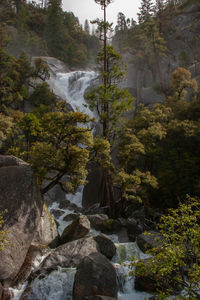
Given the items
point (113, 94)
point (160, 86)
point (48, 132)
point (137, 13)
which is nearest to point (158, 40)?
point (160, 86)

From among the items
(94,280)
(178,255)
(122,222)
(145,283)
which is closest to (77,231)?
(122,222)

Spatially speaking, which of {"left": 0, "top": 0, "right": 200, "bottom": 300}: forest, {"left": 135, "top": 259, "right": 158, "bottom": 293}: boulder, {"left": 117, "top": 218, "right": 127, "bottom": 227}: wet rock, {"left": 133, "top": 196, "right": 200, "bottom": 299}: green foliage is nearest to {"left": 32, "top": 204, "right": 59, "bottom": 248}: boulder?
{"left": 0, "top": 0, "right": 200, "bottom": 300}: forest

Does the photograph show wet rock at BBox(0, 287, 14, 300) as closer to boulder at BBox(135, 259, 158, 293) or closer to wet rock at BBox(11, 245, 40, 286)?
wet rock at BBox(11, 245, 40, 286)

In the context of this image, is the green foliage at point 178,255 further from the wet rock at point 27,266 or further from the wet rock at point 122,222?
the wet rock at point 122,222

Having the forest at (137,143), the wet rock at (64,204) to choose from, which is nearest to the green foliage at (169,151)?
the forest at (137,143)

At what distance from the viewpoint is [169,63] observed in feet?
115

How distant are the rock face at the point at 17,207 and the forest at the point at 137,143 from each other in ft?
1.65

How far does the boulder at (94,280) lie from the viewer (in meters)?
8.45

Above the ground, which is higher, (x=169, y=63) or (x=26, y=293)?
(x=169, y=63)

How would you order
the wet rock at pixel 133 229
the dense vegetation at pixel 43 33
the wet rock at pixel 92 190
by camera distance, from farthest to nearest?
the dense vegetation at pixel 43 33 → the wet rock at pixel 92 190 → the wet rock at pixel 133 229

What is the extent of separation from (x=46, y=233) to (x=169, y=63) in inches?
1285

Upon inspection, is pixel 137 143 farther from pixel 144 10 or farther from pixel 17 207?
A: pixel 144 10

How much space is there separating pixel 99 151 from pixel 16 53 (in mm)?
39766

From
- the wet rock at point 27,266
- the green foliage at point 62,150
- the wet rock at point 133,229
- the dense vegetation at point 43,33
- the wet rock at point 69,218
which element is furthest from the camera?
the dense vegetation at point 43,33
